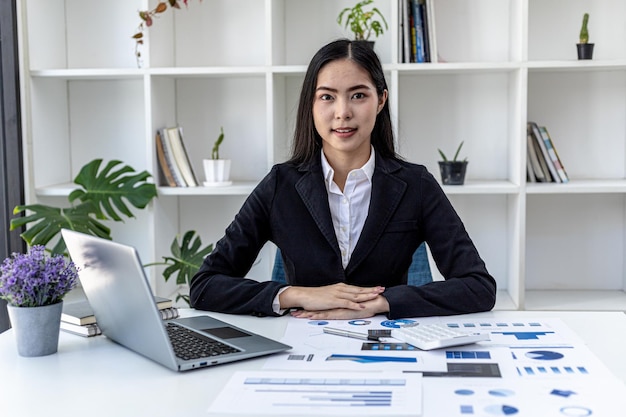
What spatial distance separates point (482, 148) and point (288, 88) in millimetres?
828

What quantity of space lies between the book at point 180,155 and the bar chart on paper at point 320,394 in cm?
190

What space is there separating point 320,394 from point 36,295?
1.89 ft

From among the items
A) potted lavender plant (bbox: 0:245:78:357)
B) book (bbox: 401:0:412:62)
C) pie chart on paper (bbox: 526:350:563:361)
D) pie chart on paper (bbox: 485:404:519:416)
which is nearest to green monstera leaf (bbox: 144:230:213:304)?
book (bbox: 401:0:412:62)

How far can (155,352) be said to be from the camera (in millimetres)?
1450

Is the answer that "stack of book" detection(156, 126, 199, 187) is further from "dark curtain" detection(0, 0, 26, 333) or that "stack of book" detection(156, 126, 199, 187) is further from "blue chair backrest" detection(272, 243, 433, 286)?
"blue chair backrest" detection(272, 243, 433, 286)

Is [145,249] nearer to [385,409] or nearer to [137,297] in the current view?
[137,297]

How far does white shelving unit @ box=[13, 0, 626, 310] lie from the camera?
3303 millimetres

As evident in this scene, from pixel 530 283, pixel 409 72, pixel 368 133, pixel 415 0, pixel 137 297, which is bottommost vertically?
pixel 530 283

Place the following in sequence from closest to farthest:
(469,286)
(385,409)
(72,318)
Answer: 1. (385,409)
2. (72,318)
3. (469,286)

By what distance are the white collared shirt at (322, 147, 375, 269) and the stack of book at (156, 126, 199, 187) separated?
1.10m

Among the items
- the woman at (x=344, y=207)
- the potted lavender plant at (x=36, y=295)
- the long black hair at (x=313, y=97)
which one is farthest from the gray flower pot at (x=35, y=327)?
the long black hair at (x=313, y=97)

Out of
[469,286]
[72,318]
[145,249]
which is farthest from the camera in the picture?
[145,249]

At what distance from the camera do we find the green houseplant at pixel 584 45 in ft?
10.1

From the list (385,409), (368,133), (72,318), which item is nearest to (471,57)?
(368,133)
